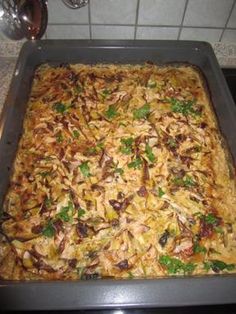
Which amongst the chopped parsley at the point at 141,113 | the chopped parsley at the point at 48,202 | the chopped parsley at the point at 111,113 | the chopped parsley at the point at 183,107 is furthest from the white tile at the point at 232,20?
the chopped parsley at the point at 48,202

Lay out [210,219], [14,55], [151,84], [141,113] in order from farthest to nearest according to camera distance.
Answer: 1. [14,55]
2. [151,84]
3. [141,113]
4. [210,219]

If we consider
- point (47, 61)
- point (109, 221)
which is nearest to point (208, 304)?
point (109, 221)

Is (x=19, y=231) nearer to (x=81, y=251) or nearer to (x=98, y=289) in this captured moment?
(x=81, y=251)

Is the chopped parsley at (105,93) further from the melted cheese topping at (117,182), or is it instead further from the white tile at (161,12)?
the white tile at (161,12)

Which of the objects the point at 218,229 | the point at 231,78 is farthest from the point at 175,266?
the point at 231,78

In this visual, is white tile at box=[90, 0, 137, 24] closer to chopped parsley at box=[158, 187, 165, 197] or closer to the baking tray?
the baking tray

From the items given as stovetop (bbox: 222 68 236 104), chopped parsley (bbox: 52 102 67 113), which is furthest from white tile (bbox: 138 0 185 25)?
chopped parsley (bbox: 52 102 67 113)

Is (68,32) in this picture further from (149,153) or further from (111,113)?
(149,153)
